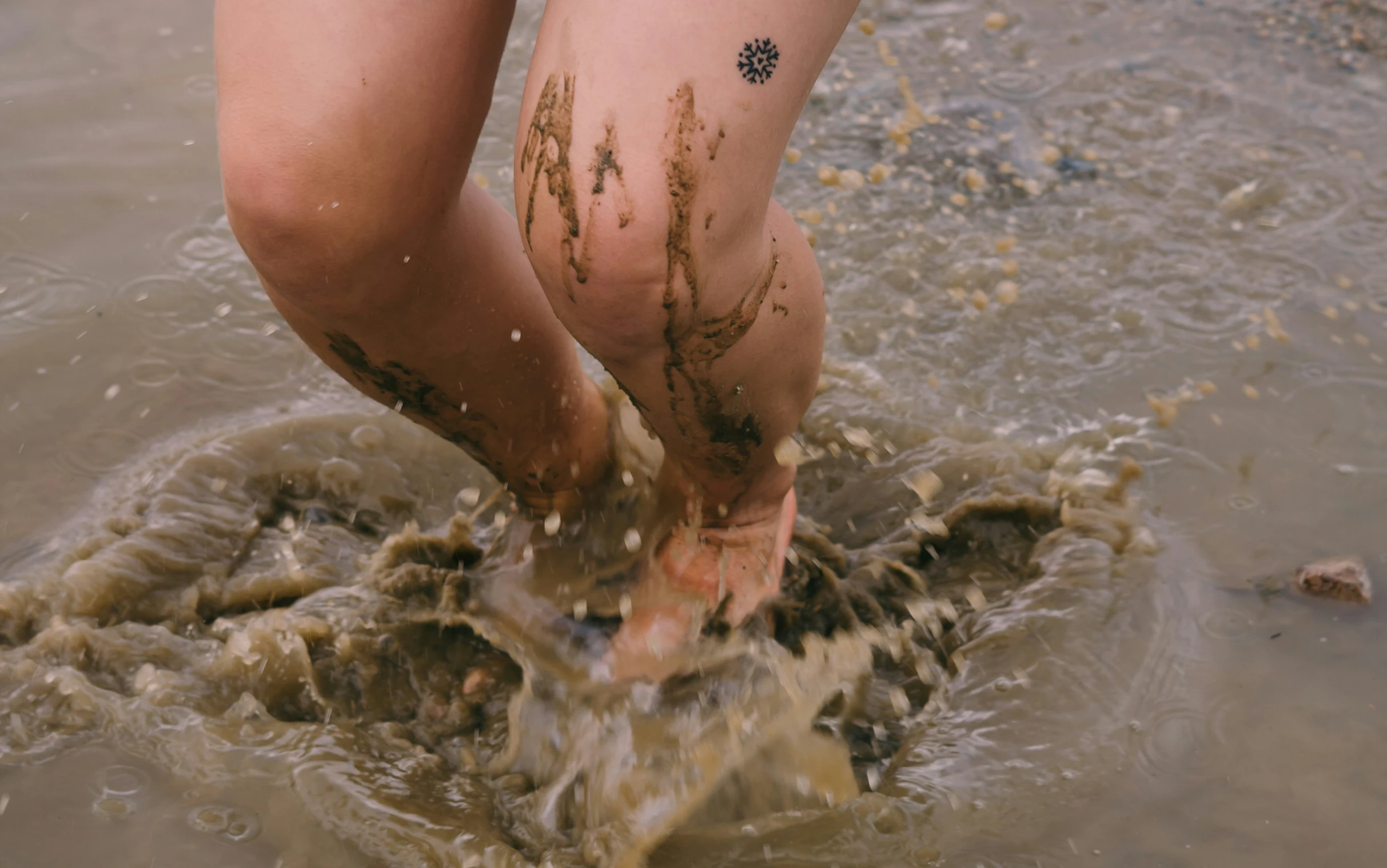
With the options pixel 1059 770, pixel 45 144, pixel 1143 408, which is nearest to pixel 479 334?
pixel 1059 770

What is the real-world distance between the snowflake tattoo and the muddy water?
2.81ft

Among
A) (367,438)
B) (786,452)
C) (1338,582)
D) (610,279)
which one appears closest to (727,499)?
(786,452)

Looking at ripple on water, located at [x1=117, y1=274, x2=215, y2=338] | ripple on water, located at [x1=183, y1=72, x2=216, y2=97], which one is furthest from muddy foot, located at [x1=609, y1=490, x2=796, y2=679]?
ripple on water, located at [x1=183, y1=72, x2=216, y2=97]

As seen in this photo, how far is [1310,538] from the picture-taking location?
1.84 m

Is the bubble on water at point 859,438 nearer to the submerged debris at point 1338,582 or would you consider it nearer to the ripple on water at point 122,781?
the submerged debris at point 1338,582

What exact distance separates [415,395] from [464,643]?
0.44 m

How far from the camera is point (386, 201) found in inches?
51.9

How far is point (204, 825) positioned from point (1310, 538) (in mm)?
1650

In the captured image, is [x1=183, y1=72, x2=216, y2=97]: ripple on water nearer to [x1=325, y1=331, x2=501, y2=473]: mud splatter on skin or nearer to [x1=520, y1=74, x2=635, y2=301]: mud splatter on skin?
[x1=325, y1=331, x2=501, y2=473]: mud splatter on skin

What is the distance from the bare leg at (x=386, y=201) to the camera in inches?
49.2

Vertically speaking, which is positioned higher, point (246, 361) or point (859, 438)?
point (246, 361)

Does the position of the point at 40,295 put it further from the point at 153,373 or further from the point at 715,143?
the point at 715,143

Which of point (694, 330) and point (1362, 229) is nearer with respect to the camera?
point (694, 330)

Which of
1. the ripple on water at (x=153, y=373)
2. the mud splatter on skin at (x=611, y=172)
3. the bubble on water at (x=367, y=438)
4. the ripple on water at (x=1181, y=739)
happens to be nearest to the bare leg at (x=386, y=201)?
the mud splatter on skin at (x=611, y=172)
